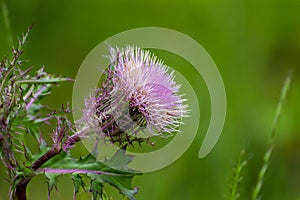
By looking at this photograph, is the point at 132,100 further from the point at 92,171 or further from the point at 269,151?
the point at 269,151

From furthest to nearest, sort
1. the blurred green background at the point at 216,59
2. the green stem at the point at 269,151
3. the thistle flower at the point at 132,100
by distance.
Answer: the blurred green background at the point at 216,59 < the green stem at the point at 269,151 < the thistle flower at the point at 132,100

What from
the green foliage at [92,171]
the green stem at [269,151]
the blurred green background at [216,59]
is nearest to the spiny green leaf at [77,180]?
the green foliage at [92,171]

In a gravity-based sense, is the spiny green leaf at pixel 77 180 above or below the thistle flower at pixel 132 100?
below

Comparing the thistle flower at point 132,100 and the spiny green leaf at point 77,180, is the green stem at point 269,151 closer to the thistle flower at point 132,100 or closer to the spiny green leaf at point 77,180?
the thistle flower at point 132,100

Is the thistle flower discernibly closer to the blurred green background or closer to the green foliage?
the green foliage

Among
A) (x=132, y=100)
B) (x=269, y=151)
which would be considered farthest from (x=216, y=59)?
(x=132, y=100)

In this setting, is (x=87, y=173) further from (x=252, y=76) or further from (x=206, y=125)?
(x=252, y=76)
